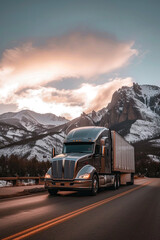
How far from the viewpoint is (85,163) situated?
15156mm

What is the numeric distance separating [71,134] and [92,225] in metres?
11.1

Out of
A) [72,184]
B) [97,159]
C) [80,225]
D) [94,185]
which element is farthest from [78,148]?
[80,225]

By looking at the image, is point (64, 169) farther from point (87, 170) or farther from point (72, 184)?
point (87, 170)

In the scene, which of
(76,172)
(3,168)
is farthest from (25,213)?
(3,168)

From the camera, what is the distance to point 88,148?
1639 centimetres

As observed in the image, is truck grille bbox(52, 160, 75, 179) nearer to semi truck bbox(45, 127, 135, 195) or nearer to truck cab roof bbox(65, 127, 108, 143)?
semi truck bbox(45, 127, 135, 195)

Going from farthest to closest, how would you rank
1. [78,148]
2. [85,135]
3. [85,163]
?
[85,135], [78,148], [85,163]

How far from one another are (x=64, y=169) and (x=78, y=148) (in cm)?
221

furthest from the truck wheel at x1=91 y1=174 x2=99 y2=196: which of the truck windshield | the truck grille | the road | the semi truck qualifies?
the road

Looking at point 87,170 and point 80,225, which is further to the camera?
point 87,170

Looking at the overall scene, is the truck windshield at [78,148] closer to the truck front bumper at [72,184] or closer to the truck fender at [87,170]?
the truck fender at [87,170]

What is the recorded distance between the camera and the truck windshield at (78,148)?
1633cm

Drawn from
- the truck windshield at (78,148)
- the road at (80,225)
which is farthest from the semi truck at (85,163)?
the road at (80,225)

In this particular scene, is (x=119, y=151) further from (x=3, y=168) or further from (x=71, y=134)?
(x=3, y=168)
